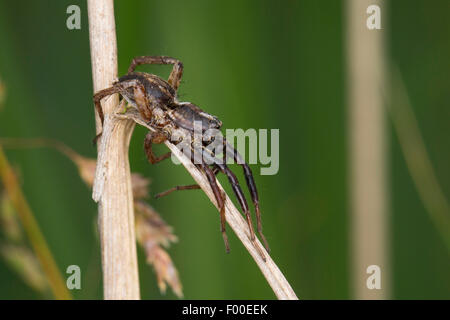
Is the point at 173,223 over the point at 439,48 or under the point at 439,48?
under

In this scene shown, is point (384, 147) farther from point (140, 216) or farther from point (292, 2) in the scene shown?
point (140, 216)

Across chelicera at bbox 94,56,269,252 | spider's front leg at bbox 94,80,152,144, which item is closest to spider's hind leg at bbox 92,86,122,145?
spider's front leg at bbox 94,80,152,144

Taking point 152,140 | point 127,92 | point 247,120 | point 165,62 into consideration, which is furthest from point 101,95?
point 247,120

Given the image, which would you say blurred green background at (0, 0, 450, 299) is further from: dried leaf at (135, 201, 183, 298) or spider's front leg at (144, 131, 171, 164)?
dried leaf at (135, 201, 183, 298)

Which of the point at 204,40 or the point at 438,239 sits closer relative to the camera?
the point at 204,40

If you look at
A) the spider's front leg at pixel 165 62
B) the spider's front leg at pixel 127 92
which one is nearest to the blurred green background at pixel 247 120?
the spider's front leg at pixel 165 62

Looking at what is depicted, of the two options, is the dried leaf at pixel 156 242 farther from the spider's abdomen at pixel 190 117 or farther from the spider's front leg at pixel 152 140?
the spider's abdomen at pixel 190 117

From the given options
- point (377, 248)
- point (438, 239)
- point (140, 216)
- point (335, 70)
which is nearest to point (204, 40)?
point (335, 70)
